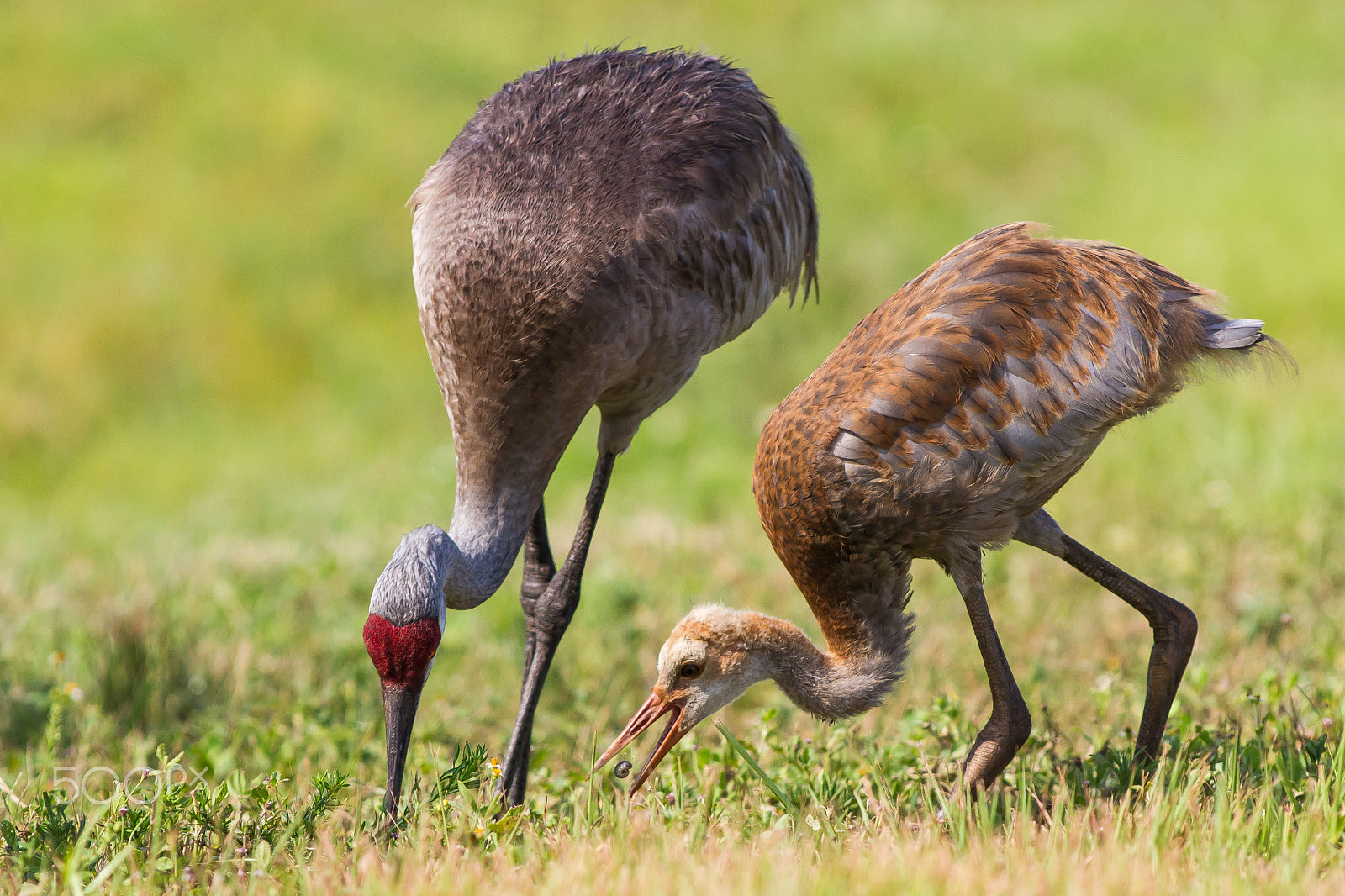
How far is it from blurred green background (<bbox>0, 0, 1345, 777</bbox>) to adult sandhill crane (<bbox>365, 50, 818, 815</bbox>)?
17.4 inches

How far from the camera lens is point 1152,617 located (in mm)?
4164

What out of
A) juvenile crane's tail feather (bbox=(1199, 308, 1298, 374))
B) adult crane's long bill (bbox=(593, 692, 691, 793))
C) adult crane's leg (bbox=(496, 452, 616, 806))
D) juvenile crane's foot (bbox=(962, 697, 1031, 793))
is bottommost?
juvenile crane's foot (bbox=(962, 697, 1031, 793))

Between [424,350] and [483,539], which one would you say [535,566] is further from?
[424,350]

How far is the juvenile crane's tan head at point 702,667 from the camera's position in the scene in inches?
152

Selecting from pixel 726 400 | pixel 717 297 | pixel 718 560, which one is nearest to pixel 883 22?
pixel 726 400

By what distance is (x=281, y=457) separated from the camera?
33.4ft

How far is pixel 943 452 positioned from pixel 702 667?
0.94 m

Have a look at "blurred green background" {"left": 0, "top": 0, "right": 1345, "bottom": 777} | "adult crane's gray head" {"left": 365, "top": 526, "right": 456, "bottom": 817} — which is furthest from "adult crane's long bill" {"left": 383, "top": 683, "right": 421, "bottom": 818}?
"blurred green background" {"left": 0, "top": 0, "right": 1345, "bottom": 777}

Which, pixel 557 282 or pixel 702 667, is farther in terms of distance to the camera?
pixel 557 282

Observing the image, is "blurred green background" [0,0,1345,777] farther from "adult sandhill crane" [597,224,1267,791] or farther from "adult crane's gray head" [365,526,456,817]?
"adult crane's gray head" [365,526,456,817]

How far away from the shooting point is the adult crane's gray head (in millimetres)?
3627

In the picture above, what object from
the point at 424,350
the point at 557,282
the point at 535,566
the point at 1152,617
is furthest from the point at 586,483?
the point at 1152,617

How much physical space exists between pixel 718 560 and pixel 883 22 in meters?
12.1

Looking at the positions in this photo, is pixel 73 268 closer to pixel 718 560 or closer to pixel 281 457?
pixel 281 457
